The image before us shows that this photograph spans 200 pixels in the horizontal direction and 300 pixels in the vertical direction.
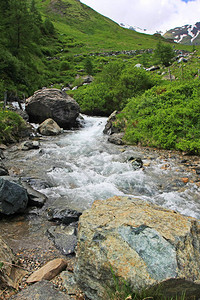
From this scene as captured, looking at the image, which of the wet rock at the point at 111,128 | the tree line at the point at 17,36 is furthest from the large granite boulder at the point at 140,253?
the tree line at the point at 17,36

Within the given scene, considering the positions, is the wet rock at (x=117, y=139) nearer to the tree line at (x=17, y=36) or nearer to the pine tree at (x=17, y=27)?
the tree line at (x=17, y=36)

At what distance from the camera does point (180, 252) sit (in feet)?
8.57

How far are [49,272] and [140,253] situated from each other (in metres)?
1.83

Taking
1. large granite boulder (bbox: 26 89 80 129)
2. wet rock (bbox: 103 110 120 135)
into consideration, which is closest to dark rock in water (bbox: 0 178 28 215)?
wet rock (bbox: 103 110 120 135)

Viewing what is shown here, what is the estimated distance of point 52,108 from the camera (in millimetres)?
21688

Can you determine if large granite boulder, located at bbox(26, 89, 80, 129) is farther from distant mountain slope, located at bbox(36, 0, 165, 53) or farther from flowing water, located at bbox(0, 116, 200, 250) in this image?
distant mountain slope, located at bbox(36, 0, 165, 53)

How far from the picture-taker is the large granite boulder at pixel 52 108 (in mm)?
21656

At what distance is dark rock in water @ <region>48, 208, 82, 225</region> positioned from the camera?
5664 mm

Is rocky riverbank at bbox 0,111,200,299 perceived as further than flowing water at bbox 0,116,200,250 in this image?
No

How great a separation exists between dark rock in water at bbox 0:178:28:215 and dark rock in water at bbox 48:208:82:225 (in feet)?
3.06

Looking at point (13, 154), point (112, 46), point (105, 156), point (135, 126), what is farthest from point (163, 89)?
point (112, 46)

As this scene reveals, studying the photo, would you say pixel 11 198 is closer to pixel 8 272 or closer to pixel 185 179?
pixel 8 272

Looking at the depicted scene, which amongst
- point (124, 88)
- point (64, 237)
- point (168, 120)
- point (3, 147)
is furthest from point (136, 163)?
point (124, 88)

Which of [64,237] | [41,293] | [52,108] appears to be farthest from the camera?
[52,108]
